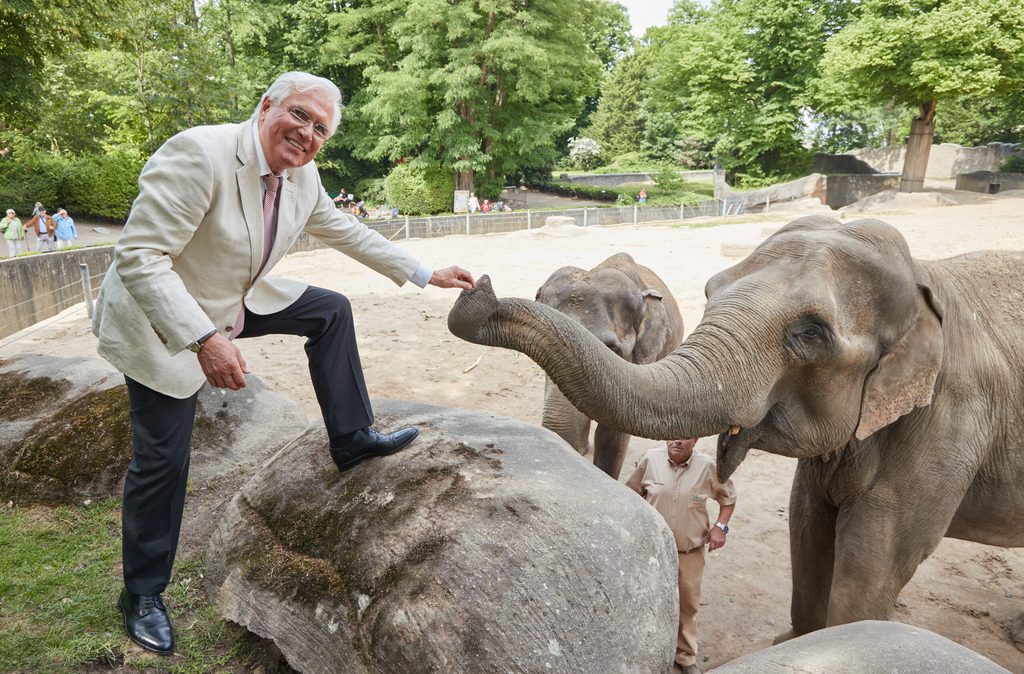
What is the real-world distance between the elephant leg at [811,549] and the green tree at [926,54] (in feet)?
102

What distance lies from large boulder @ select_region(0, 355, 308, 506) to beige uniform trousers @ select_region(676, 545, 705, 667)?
2757mm

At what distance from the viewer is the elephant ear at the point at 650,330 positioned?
5.91 metres

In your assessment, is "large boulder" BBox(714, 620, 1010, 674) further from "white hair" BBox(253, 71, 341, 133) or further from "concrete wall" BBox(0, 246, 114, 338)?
"concrete wall" BBox(0, 246, 114, 338)

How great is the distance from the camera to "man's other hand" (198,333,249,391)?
8.68 ft

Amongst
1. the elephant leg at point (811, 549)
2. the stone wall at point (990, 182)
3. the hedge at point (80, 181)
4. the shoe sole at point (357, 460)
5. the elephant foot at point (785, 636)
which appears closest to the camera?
the shoe sole at point (357, 460)

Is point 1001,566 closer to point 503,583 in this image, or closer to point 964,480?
point 964,480

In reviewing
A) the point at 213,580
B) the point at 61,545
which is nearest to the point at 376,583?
the point at 213,580

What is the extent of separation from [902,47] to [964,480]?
1323 inches

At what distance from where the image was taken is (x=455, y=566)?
111 inches

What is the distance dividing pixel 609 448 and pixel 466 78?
28.6 metres

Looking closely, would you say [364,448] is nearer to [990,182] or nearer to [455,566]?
[455,566]

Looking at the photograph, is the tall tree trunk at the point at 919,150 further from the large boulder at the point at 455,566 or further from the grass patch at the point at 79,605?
the grass patch at the point at 79,605

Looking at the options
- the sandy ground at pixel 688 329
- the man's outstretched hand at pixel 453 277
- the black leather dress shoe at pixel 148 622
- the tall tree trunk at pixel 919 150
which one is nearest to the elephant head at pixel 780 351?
the man's outstretched hand at pixel 453 277

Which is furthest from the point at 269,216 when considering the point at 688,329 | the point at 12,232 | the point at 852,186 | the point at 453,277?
the point at 852,186
